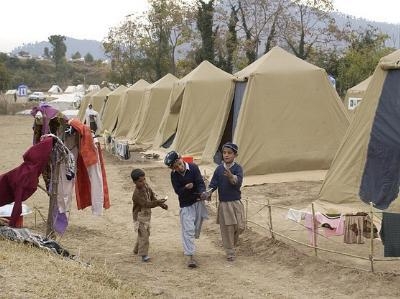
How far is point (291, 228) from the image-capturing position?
278 inches

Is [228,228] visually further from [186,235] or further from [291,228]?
[291,228]

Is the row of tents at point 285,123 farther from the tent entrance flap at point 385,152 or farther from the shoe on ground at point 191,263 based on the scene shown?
the shoe on ground at point 191,263

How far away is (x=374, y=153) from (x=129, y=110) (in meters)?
16.1

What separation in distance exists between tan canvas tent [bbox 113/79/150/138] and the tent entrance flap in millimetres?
15599

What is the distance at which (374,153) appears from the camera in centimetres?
708

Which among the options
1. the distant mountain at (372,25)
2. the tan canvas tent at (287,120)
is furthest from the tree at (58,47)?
the tan canvas tent at (287,120)

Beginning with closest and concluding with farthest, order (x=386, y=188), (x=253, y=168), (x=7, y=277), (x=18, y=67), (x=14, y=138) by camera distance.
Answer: (x=7, y=277) < (x=386, y=188) < (x=253, y=168) < (x=14, y=138) < (x=18, y=67)

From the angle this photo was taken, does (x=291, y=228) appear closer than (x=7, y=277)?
No

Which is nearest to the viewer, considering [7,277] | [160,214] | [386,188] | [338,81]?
[7,277]

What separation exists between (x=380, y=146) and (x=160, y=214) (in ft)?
10.7

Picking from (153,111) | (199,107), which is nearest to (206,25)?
(153,111)

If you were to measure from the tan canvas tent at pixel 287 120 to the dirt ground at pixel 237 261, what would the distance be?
6.06 ft

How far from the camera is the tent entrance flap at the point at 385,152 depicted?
22.5 feet

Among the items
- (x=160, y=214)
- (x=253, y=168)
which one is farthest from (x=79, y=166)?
(x=253, y=168)
